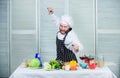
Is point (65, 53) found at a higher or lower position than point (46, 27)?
lower

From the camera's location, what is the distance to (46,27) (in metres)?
5.21

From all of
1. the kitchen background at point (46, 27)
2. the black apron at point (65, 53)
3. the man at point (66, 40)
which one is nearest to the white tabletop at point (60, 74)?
the man at point (66, 40)

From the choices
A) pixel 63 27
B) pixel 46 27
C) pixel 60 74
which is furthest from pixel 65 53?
pixel 46 27

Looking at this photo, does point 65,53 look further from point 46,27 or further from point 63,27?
point 46,27

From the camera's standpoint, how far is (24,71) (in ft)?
10.7

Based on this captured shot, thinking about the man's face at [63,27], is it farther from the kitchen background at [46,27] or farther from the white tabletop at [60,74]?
the kitchen background at [46,27]

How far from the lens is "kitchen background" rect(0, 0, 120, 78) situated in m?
5.20

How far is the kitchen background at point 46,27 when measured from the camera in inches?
205

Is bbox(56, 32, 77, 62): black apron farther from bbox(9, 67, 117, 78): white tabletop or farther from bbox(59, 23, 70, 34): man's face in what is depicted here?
bbox(9, 67, 117, 78): white tabletop

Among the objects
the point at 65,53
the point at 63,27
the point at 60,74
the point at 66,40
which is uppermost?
the point at 63,27

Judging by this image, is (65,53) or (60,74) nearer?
(60,74)

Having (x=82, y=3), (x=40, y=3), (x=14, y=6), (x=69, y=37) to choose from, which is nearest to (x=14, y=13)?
(x=14, y=6)

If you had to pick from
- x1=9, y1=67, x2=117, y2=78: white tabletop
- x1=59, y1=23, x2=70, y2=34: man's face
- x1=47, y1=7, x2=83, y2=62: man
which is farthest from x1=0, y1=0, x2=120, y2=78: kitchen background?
x1=9, y1=67, x2=117, y2=78: white tabletop

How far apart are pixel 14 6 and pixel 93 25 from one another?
149 centimetres
